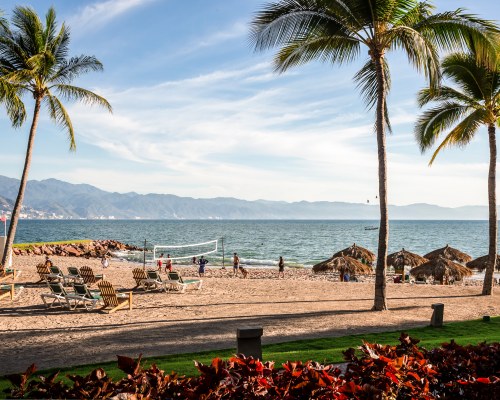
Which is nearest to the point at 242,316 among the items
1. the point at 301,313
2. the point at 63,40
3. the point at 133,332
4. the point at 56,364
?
the point at 301,313

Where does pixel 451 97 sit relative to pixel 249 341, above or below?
above

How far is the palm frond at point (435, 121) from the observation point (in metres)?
17.8

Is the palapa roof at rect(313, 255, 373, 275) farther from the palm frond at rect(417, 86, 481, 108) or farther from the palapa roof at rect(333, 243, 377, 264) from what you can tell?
the palm frond at rect(417, 86, 481, 108)

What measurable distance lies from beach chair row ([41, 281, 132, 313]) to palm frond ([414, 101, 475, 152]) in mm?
12568

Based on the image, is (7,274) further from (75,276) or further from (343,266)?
(343,266)

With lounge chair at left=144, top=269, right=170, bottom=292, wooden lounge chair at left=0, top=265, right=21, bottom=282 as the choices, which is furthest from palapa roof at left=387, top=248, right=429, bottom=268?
wooden lounge chair at left=0, top=265, right=21, bottom=282

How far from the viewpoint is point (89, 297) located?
536 inches

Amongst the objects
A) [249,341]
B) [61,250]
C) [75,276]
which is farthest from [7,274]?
[61,250]

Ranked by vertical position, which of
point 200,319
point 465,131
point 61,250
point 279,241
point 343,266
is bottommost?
point 279,241

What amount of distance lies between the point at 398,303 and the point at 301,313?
3.99 m

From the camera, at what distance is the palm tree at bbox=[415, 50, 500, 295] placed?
16781mm

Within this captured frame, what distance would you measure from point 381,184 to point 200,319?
6.53 metres

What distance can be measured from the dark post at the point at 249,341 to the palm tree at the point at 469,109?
13.1 m

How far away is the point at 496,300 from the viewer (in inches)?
647
